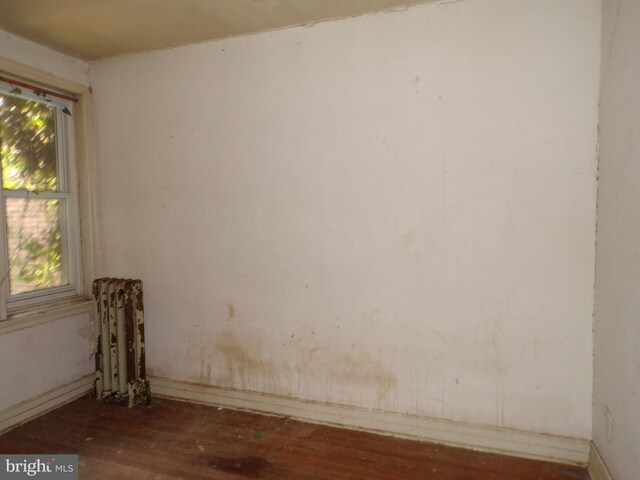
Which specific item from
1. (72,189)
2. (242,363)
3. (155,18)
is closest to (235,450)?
(242,363)

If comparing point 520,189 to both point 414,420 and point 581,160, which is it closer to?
point 581,160

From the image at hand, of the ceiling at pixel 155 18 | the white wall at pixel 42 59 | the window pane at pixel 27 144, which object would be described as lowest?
the window pane at pixel 27 144

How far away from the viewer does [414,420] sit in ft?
9.07

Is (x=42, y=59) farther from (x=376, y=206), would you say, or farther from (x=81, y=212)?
(x=376, y=206)

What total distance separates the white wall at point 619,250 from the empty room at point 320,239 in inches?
0.7

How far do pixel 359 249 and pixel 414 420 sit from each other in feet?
3.85

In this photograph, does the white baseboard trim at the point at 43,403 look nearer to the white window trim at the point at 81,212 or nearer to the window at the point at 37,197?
the white window trim at the point at 81,212

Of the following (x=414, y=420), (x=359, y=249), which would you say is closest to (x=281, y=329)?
(x=359, y=249)

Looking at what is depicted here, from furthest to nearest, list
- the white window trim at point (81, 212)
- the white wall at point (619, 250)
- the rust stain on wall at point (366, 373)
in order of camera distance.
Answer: the white window trim at point (81, 212) < the rust stain on wall at point (366, 373) < the white wall at point (619, 250)

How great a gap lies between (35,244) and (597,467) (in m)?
4.03

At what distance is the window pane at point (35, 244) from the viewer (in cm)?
312

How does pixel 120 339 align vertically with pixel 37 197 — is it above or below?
below

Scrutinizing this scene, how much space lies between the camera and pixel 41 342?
321cm

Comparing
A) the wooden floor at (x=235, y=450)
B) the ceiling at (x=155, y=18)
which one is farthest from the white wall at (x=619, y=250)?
the ceiling at (x=155, y=18)
